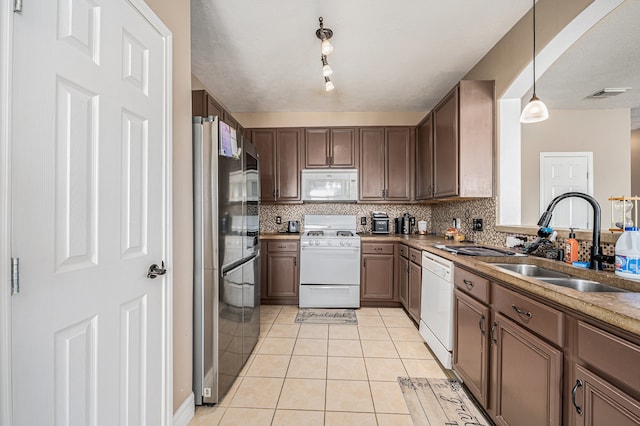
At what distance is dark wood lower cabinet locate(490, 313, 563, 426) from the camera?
1065 millimetres

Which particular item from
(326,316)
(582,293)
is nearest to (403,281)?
(326,316)

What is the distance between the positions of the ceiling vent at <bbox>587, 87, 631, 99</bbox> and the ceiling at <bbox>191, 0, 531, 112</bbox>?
4.62 ft

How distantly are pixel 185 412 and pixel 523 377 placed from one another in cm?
172

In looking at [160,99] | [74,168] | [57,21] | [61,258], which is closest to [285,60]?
[160,99]

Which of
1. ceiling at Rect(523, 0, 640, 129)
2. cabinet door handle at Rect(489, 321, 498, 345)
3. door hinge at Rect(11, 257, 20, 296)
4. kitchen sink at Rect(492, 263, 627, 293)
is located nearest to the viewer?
door hinge at Rect(11, 257, 20, 296)

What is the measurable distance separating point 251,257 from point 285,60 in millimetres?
1849

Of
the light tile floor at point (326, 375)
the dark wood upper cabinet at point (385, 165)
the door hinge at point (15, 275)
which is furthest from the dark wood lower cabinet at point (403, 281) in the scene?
the door hinge at point (15, 275)

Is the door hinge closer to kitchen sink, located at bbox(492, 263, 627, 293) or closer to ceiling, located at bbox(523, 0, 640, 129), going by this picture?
kitchen sink, located at bbox(492, 263, 627, 293)

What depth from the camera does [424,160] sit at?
344cm

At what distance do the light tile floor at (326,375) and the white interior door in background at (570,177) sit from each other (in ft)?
8.34

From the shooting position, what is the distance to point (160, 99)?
1.35 metres

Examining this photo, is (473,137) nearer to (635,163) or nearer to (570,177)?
(570,177)

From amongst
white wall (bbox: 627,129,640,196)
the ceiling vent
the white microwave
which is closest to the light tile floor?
the white microwave

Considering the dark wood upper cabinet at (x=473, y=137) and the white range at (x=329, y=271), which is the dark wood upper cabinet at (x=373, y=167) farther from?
the dark wood upper cabinet at (x=473, y=137)
